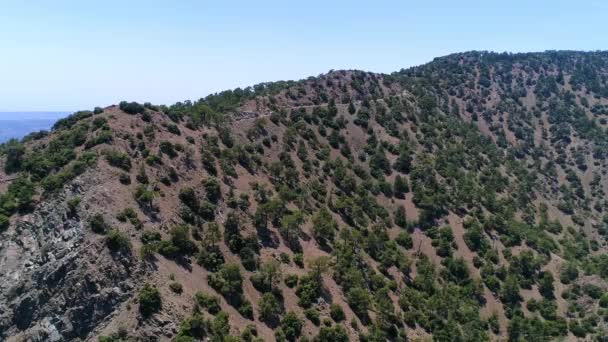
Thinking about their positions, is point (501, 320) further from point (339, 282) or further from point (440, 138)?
point (440, 138)

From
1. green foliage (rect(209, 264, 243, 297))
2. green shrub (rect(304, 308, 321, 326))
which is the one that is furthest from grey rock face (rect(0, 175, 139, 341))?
green shrub (rect(304, 308, 321, 326))

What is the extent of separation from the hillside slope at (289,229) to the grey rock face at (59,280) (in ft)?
0.63

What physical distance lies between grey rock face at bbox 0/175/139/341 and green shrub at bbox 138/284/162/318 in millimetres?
3435

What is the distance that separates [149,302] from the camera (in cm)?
6006

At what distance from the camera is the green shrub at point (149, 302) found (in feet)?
197

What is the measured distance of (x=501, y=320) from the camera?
94125 mm

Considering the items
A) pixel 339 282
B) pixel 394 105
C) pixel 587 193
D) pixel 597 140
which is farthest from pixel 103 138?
pixel 597 140

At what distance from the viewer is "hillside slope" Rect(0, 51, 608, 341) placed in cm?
6444

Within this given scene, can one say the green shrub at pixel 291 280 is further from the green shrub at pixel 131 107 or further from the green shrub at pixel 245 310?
the green shrub at pixel 131 107

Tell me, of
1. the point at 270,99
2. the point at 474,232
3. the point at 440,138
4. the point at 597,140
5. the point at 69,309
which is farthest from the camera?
the point at 597,140

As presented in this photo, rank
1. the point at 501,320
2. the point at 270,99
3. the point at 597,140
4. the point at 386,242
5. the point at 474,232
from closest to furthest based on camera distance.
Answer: the point at 501,320
the point at 386,242
the point at 474,232
the point at 270,99
the point at 597,140

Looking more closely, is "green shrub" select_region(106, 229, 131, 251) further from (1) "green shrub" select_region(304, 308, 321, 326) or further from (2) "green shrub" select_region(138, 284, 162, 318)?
(1) "green shrub" select_region(304, 308, 321, 326)

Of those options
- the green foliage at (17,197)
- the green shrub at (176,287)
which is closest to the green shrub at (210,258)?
the green shrub at (176,287)

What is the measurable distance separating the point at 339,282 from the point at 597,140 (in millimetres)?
142202
